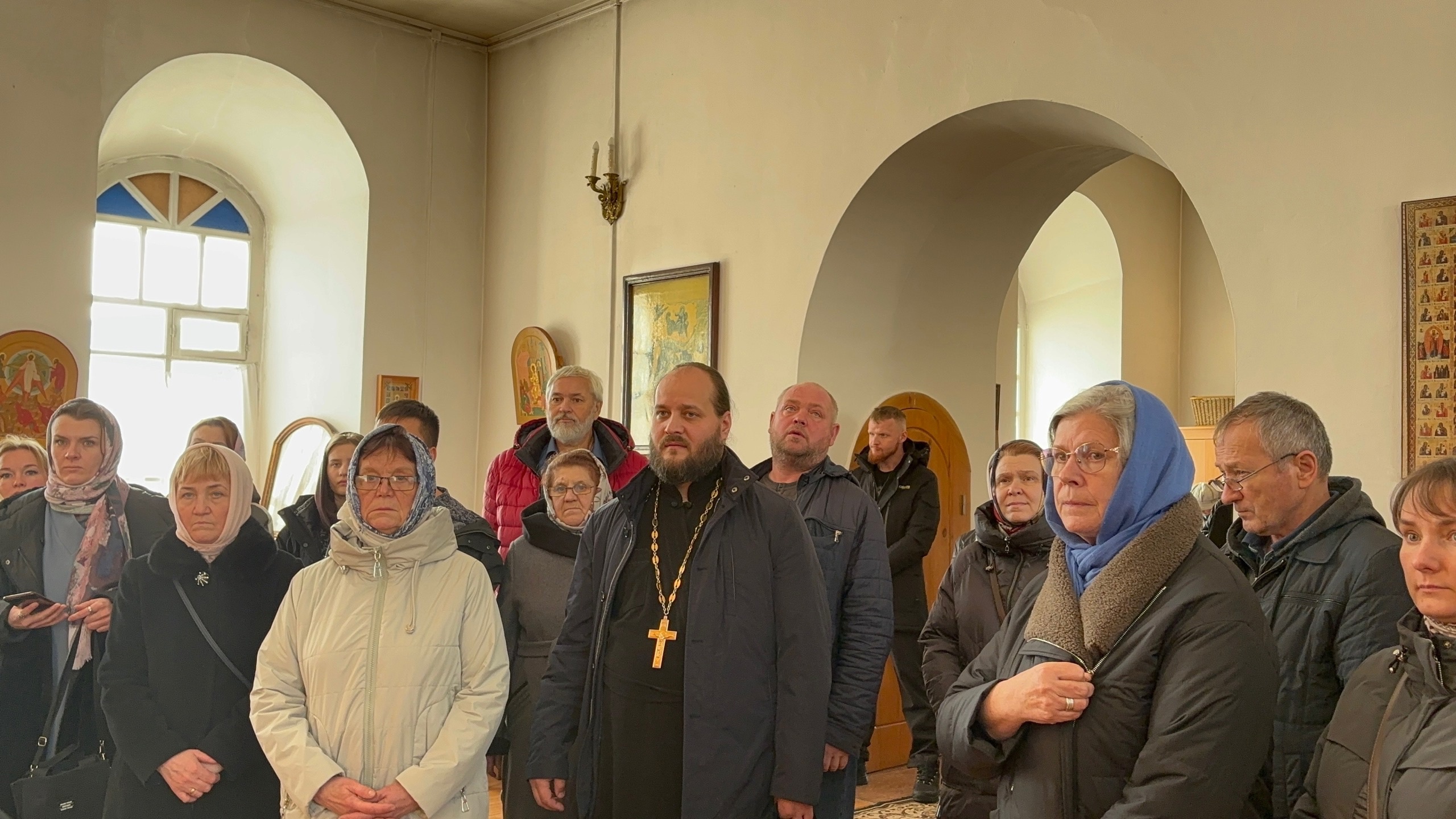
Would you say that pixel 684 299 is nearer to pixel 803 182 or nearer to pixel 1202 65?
pixel 803 182

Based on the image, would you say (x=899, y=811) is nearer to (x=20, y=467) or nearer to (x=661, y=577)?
(x=661, y=577)

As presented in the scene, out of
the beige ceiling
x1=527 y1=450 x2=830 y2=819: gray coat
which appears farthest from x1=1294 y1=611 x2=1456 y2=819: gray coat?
the beige ceiling

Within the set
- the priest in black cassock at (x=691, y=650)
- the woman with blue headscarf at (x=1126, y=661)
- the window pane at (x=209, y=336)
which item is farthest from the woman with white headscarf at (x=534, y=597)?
the window pane at (x=209, y=336)

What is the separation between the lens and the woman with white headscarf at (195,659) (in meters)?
3.10

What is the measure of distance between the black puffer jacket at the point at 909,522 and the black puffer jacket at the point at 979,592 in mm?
2234

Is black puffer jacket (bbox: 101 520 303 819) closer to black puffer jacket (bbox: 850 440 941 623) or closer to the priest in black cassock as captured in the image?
the priest in black cassock

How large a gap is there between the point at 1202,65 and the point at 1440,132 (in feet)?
3.38

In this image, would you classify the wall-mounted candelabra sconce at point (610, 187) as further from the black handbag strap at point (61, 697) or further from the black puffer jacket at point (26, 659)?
the black handbag strap at point (61, 697)

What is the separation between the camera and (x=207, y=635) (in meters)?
3.21

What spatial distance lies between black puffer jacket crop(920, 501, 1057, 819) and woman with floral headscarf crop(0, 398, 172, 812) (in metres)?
2.43

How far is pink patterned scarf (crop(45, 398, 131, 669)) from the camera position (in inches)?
152

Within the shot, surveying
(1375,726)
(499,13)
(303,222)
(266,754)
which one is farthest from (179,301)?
(1375,726)

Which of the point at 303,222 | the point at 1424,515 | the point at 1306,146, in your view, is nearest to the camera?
the point at 1424,515

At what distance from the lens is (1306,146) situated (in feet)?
15.9
